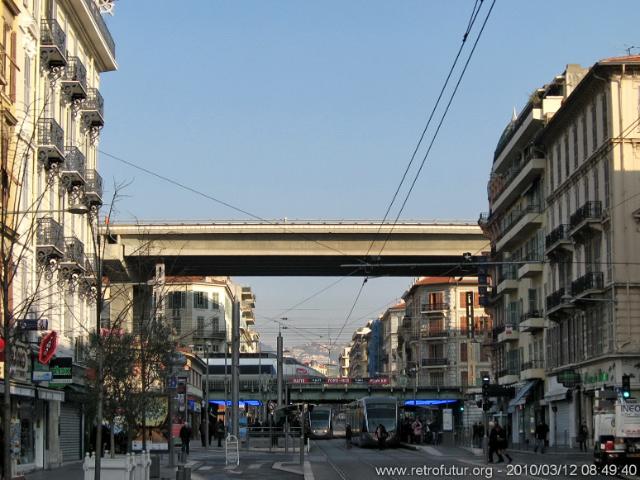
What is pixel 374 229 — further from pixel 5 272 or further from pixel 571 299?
pixel 5 272

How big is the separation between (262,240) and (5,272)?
58.4 m

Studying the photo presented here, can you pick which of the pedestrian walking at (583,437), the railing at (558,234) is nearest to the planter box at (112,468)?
the pedestrian walking at (583,437)

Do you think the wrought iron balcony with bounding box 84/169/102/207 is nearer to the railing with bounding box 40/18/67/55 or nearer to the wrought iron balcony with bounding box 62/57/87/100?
the wrought iron balcony with bounding box 62/57/87/100

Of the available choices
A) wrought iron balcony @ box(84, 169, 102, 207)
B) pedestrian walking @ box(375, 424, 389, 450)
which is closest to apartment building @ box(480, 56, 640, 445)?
pedestrian walking @ box(375, 424, 389, 450)

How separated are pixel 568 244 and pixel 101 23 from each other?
2771 centimetres

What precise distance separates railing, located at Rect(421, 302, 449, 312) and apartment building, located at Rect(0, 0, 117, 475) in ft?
320

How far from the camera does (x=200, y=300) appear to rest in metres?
159

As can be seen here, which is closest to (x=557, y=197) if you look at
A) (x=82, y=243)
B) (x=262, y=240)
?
(x=262, y=240)

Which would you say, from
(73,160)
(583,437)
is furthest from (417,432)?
(73,160)

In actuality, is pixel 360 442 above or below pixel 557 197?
below

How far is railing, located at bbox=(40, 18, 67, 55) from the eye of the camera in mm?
43938

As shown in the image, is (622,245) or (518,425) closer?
(622,245)

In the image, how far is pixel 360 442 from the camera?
7725 centimetres

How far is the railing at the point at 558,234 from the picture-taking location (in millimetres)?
67188
